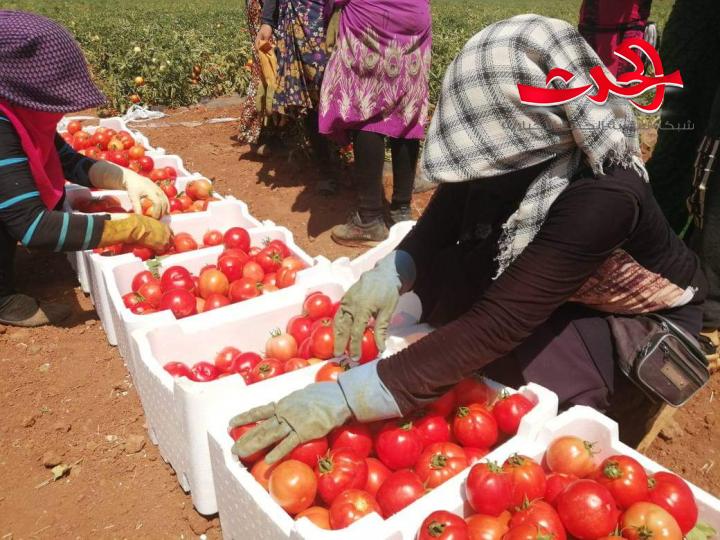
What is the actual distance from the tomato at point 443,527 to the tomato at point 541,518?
6.1 inches

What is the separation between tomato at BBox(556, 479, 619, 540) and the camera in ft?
4.89

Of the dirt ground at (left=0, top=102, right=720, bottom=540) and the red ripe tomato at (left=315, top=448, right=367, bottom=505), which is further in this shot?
the dirt ground at (left=0, top=102, right=720, bottom=540)

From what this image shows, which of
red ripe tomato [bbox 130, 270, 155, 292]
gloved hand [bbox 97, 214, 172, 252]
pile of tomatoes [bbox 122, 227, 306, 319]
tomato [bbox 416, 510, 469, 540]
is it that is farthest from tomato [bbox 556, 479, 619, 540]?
gloved hand [bbox 97, 214, 172, 252]

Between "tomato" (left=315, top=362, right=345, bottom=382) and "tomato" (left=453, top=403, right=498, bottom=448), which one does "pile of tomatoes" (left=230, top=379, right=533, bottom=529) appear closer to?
"tomato" (left=453, top=403, right=498, bottom=448)

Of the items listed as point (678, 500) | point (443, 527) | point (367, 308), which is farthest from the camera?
point (367, 308)

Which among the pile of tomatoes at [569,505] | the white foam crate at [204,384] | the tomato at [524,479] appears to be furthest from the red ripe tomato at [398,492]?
the white foam crate at [204,384]

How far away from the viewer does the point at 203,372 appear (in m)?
2.30

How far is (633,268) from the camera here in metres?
1.87

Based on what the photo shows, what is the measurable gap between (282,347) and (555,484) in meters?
1.22

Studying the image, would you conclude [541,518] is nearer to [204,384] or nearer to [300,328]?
[204,384]

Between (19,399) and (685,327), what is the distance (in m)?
2.91

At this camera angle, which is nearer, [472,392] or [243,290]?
[472,392]

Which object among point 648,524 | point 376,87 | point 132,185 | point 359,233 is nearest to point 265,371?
point 648,524

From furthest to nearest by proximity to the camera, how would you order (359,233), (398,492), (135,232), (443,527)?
(359,233) < (135,232) < (398,492) < (443,527)
